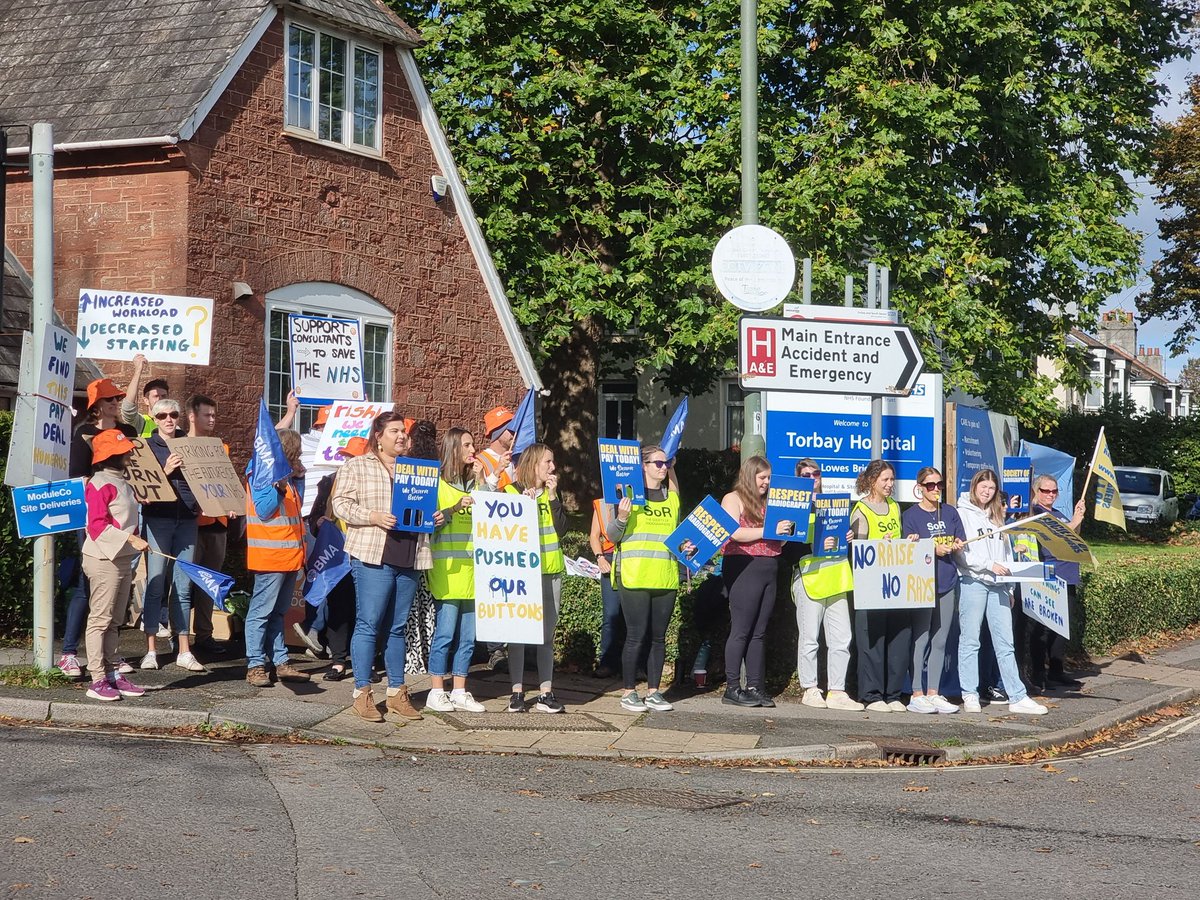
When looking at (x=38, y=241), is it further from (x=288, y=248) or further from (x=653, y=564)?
(x=288, y=248)

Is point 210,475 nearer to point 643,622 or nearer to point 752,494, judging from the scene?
point 643,622

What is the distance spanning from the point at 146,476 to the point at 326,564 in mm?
1520

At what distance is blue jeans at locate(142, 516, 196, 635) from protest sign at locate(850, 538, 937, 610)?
16.4 ft

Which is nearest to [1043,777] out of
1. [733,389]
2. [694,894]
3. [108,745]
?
[694,894]

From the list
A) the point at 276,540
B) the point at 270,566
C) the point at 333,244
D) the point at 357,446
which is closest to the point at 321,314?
the point at 333,244

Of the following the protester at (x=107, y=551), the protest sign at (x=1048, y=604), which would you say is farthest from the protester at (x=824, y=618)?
the protester at (x=107, y=551)

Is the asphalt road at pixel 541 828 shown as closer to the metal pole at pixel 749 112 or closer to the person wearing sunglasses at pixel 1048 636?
the person wearing sunglasses at pixel 1048 636

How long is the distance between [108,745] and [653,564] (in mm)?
3979

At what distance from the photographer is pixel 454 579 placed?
1045cm

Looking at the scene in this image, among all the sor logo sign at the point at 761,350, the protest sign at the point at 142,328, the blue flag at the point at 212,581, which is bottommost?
the blue flag at the point at 212,581

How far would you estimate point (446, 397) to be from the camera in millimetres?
19750

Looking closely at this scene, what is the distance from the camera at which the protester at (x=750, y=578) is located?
11039mm

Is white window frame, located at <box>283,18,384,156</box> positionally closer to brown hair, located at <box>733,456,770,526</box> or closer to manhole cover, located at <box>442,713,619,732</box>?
brown hair, located at <box>733,456,770,526</box>

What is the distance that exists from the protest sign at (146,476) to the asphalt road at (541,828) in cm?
219
